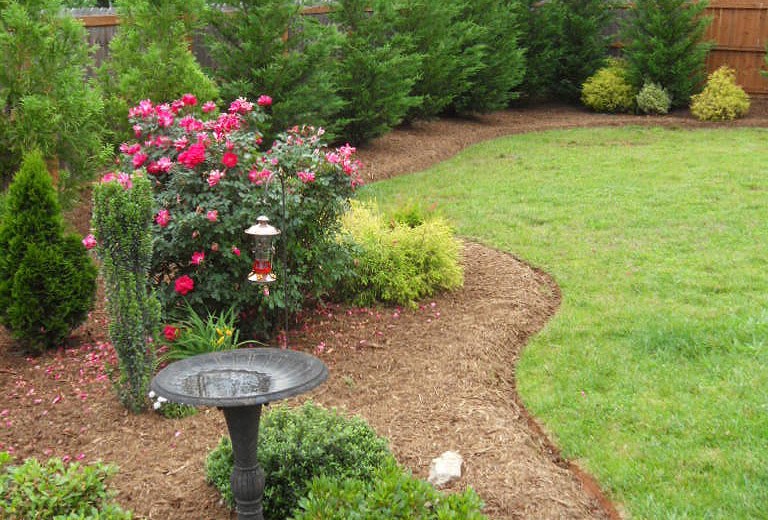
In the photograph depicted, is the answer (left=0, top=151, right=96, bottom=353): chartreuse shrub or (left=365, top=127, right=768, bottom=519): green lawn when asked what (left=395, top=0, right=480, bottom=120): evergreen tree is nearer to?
(left=365, top=127, right=768, bottom=519): green lawn

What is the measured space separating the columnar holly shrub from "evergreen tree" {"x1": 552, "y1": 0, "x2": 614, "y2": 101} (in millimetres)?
12141

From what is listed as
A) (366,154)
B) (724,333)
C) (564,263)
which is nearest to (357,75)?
(366,154)

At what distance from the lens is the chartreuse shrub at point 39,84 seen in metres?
6.55

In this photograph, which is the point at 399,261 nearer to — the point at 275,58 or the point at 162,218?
the point at 162,218

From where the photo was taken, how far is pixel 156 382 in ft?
10.7

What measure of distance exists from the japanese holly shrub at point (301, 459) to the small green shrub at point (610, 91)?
13742 millimetres

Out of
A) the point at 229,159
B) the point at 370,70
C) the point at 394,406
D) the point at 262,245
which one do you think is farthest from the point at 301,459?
the point at 370,70

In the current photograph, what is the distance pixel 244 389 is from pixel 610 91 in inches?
566

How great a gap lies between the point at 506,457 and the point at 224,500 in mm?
1380

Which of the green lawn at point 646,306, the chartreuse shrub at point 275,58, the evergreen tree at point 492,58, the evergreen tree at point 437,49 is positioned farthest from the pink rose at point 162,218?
the evergreen tree at point 492,58

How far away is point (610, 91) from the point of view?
16188 millimetres

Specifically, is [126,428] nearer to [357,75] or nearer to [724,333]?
[724,333]

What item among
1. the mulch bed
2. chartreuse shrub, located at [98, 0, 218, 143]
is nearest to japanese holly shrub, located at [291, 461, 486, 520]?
the mulch bed

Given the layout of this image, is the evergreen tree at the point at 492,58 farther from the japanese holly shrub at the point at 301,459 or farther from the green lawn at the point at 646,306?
the japanese holly shrub at the point at 301,459
